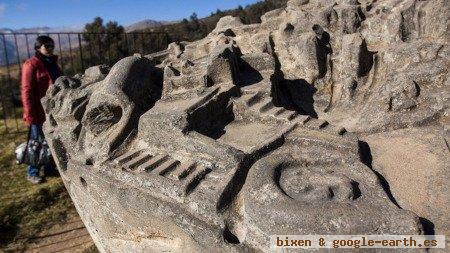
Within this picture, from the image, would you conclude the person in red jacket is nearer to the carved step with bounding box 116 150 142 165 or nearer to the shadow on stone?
the carved step with bounding box 116 150 142 165

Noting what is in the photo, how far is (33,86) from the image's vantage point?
6.80 meters

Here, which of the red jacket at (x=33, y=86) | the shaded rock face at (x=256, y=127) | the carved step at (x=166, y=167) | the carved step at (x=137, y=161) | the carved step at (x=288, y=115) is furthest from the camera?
the red jacket at (x=33, y=86)

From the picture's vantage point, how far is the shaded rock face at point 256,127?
2.99m

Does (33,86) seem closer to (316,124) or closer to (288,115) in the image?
(288,115)

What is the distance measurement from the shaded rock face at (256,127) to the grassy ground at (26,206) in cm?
180

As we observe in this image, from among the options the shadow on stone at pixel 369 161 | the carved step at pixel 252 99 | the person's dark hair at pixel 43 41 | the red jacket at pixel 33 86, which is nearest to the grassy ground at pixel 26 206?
the red jacket at pixel 33 86

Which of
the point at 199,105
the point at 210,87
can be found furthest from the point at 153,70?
the point at 199,105

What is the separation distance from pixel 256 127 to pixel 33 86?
14.4 ft

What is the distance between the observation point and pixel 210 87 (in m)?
4.58

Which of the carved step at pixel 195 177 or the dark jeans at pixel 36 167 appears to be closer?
the carved step at pixel 195 177

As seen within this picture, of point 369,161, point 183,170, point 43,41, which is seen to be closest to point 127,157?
point 183,170

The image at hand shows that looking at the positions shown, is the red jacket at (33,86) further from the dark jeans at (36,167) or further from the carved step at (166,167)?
the carved step at (166,167)

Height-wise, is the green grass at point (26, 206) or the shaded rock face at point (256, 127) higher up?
the shaded rock face at point (256, 127)

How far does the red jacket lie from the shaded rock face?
139cm
